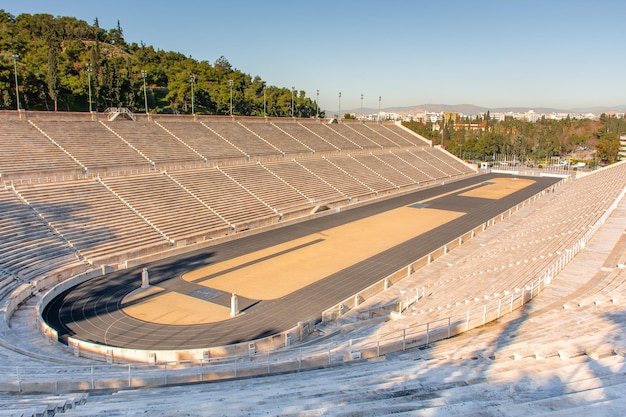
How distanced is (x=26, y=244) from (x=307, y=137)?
114 ft

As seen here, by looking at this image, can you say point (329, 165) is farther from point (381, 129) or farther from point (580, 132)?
point (580, 132)

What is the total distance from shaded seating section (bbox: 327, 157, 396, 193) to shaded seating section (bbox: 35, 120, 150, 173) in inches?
804

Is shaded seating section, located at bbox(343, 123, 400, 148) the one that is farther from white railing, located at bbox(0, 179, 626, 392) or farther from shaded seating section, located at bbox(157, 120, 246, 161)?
white railing, located at bbox(0, 179, 626, 392)

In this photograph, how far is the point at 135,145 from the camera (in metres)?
33.4

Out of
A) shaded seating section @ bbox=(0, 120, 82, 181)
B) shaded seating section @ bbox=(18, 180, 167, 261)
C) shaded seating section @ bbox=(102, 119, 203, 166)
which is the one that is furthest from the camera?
shaded seating section @ bbox=(102, 119, 203, 166)

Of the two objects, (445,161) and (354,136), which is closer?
(354,136)

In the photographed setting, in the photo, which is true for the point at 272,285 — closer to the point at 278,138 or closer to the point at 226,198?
the point at 226,198

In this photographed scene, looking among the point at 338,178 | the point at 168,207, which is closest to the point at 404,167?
the point at 338,178

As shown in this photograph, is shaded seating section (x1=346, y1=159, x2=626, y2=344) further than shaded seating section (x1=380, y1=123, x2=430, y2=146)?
No

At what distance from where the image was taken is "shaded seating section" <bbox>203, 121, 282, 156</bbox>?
41.6 m

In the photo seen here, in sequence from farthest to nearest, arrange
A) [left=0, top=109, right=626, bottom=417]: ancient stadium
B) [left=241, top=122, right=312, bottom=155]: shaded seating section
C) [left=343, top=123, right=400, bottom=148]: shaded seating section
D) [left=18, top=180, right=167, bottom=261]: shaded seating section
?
[left=343, top=123, right=400, bottom=148]: shaded seating section
[left=241, top=122, right=312, bottom=155]: shaded seating section
[left=18, top=180, right=167, bottom=261]: shaded seating section
[left=0, top=109, right=626, bottom=417]: ancient stadium

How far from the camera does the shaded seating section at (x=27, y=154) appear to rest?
83.9ft

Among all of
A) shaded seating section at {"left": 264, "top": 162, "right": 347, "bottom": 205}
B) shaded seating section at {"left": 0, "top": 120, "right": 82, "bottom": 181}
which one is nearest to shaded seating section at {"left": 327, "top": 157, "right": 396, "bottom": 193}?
shaded seating section at {"left": 264, "top": 162, "right": 347, "bottom": 205}

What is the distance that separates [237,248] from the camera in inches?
988
